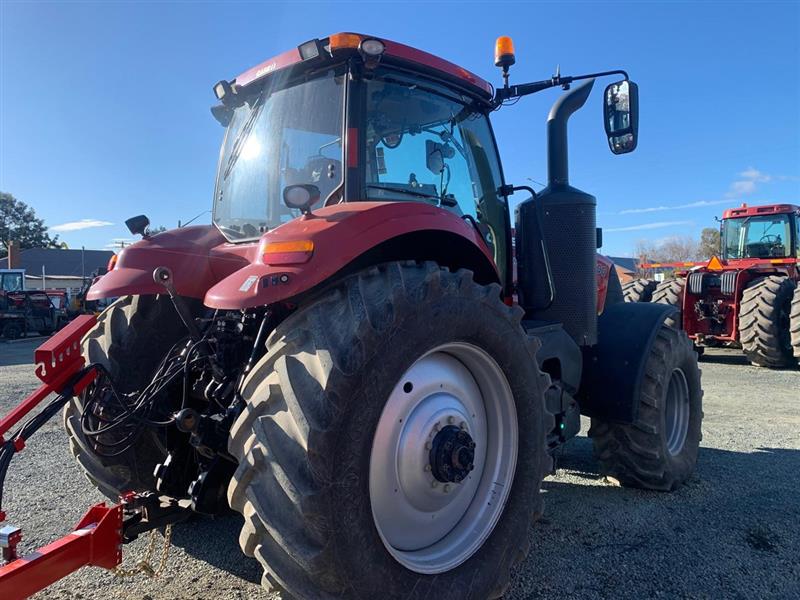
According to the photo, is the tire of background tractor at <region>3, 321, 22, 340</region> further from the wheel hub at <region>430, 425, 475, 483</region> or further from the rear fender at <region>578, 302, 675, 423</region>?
the wheel hub at <region>430, 425, 475, 483</region>

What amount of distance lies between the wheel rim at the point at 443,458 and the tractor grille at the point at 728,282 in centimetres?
920

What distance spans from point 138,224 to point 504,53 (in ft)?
7.70

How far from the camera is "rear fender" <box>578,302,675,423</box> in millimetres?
3639

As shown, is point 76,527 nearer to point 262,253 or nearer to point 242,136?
point 262,253

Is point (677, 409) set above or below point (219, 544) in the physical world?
above

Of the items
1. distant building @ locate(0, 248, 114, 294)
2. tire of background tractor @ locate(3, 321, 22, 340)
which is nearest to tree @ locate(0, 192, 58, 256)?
distant building @ locate(0, 248, 114, 294)

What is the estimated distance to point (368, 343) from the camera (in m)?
1.94

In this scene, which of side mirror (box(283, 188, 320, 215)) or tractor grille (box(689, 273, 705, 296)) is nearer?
side mirror (box(283, 188, 320, 215))

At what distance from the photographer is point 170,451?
2.56 metres

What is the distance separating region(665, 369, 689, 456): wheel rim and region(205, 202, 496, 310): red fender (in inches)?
109

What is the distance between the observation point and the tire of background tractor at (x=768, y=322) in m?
9.30

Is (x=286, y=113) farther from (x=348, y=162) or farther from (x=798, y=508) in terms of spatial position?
(x=798, y=508)

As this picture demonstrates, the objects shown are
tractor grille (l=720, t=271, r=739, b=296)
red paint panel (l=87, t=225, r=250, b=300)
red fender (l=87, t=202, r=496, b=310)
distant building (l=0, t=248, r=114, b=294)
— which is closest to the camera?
red fender (l=87, t=202, r=496, b=310)

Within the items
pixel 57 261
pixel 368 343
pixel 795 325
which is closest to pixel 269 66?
pixel 368 343
